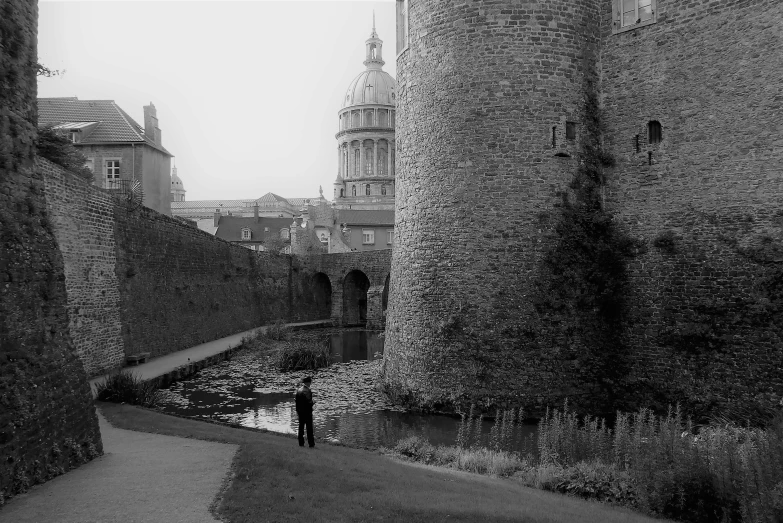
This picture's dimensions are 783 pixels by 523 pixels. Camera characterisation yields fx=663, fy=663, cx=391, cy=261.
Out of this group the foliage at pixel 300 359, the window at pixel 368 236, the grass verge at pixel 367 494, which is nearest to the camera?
the grass verge at pixel 367 494

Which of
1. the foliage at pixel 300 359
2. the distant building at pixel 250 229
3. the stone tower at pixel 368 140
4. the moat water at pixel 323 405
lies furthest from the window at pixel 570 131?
the stone tower at pixel 368 140

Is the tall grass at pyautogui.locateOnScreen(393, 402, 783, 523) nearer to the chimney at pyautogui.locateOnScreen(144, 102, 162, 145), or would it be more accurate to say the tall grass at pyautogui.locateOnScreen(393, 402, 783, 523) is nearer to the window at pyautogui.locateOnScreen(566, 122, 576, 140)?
the window at pyautogui.locateOnScreen(566, 122, 576, 140)

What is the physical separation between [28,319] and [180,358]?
44.1 ft

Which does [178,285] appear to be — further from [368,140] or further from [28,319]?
[368,140]

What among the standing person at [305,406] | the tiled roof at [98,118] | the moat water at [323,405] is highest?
the tiled roof at [98,118]

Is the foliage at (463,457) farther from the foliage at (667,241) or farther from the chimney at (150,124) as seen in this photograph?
the chimney at (150,124)

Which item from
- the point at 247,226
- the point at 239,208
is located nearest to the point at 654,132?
the point at 247,226

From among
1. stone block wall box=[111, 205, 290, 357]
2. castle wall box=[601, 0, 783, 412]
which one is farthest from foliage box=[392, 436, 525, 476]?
stone block wall box=[111, 205, 290, 357]

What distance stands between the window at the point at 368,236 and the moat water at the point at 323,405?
2018 inches

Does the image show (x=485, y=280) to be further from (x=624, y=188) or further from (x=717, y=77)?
(x=717, y=77)

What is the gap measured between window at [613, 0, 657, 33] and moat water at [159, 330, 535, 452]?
7977 mm

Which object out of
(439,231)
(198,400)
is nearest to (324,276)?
(198,400)

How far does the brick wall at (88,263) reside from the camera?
15.3 meters

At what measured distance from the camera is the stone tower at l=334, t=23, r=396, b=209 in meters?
82.2
